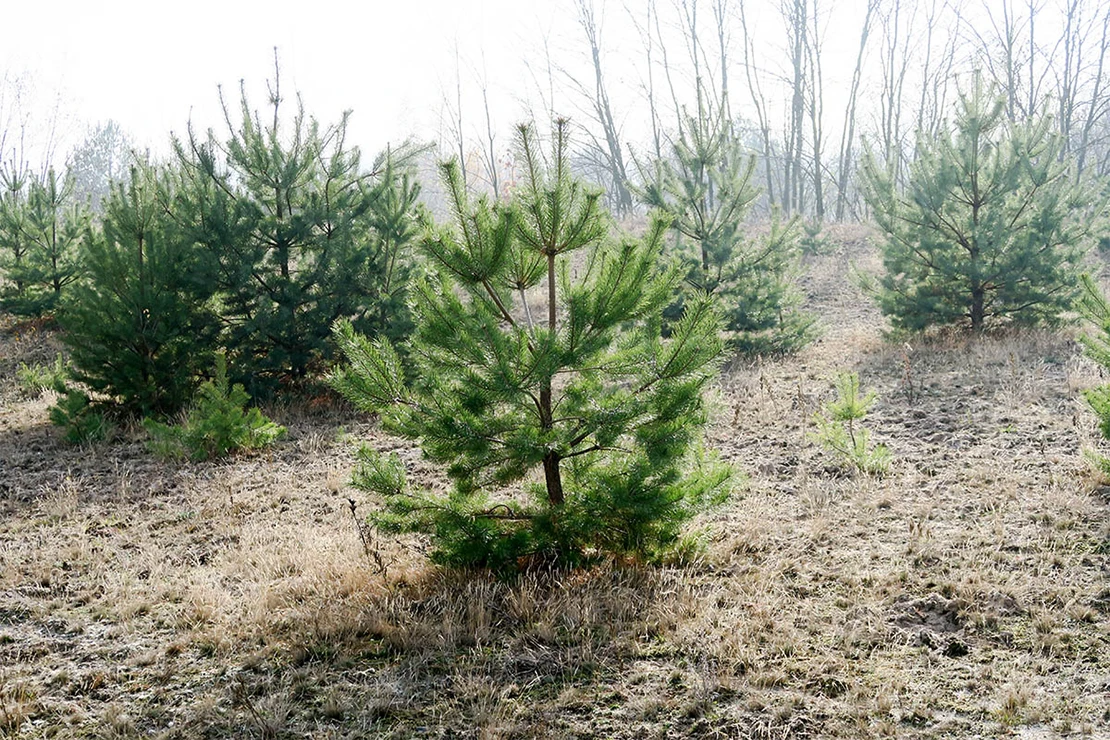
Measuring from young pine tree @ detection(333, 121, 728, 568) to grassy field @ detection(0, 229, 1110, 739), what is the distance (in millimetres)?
330

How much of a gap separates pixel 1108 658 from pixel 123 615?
475 centimetres

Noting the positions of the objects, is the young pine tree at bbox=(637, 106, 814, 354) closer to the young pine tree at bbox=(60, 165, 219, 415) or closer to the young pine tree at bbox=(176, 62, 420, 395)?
the young pine tree at bbox=(176, 62, 420, 395)

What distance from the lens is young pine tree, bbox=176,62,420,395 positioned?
28.7ft

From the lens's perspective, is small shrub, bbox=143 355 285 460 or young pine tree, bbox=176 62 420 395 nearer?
small shrub, bbox=143 355 285 460

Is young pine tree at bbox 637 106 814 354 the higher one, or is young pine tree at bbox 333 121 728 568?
young pine tree at bbox 637 106 814 354

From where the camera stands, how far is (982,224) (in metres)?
10.1

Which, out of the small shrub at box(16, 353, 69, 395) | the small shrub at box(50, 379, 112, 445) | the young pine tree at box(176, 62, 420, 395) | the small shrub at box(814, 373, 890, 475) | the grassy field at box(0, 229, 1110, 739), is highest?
the young pine tree at box(176, 62, 420, 395)

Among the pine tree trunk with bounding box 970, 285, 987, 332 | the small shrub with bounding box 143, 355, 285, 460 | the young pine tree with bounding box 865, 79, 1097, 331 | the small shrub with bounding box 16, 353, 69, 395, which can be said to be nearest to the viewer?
the small shrub with bounding box 143, 355, 285, 460

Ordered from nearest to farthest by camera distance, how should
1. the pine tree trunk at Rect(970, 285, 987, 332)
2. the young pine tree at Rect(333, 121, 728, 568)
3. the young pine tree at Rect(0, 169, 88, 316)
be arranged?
the young pine tree at Rect(333, 121, 728, 568), the pine tree trunk at Rect(970, 285, 987, 332), the young pine tree at Rect(0, 169, 88, 316)

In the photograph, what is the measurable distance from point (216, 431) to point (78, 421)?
77.1 inches

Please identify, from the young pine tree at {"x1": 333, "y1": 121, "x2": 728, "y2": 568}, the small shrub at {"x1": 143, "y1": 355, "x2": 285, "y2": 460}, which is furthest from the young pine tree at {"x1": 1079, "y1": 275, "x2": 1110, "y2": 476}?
the small shrub at {"x1": 143, "y1": 355, "x2": 285, "y2": 460}

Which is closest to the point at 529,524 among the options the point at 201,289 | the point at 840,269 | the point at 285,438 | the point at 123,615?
the point at 123,615

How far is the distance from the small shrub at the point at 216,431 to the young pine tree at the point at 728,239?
6080 millimetres

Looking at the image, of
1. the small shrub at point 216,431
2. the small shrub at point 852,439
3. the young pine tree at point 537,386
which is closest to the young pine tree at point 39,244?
the small shrub at point 216,431
